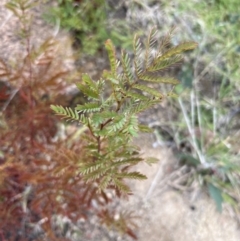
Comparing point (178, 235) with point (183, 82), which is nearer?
point (178, 235)

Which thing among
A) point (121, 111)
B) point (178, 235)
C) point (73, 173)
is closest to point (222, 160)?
point (178, 235)

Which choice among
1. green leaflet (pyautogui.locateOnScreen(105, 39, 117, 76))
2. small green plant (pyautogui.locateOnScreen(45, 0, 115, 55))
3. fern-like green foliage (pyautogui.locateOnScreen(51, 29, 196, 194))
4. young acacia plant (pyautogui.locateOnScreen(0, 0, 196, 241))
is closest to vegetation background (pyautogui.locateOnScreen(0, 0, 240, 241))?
small green plant (pyautogui.locateOnScreen(45, 0, 115, 55))

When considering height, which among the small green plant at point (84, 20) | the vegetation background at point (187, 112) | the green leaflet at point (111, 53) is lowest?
the vegetation background at point (187, 112)

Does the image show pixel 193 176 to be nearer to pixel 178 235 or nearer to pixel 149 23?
pixel 178 235

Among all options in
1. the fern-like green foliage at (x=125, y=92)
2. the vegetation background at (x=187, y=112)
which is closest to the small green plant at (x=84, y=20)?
the vegetation background at (x=187, y=112)

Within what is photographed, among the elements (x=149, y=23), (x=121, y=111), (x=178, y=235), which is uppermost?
(x=121, y=111)

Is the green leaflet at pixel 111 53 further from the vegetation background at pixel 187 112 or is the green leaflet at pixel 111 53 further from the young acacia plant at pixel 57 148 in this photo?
the vegetation background at pixel 187 112

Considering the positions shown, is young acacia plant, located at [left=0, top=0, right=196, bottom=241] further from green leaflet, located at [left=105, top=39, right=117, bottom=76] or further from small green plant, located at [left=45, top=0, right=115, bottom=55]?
small green plant, located at [left=45, top=0, right=115, bottom=55]

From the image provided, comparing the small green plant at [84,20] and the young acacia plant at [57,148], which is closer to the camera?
the young acacia plant at [57,148]
